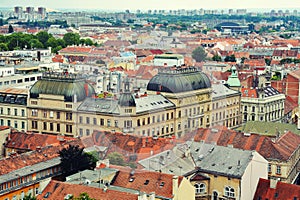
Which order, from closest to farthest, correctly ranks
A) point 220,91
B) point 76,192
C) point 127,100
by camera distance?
point 76,192, point 127,100, point 220,91

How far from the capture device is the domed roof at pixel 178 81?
73.0 ft

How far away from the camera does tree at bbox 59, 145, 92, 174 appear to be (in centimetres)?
1454

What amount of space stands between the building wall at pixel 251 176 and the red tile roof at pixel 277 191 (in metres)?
0.13

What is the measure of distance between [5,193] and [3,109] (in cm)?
967

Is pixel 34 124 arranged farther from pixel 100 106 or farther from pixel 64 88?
pixel 100 106

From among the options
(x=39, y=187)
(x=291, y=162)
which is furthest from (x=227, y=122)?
(x=39, y=187)

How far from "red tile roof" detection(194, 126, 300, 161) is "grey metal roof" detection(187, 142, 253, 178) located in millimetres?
1504

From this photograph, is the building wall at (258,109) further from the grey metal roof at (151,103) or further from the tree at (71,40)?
the tree at (71,40)

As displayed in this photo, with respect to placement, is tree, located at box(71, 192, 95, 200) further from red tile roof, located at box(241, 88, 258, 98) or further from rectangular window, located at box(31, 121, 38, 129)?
red tile roof, located at box(241, 88, 258, 98)

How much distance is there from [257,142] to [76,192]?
6.31 m

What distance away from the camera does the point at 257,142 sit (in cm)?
1720

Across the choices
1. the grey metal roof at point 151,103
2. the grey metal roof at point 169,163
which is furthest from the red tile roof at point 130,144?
the grey metal roof at point 151,103

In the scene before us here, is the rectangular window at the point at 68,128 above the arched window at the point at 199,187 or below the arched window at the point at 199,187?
below

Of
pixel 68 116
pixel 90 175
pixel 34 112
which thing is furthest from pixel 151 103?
pixel 90 175
